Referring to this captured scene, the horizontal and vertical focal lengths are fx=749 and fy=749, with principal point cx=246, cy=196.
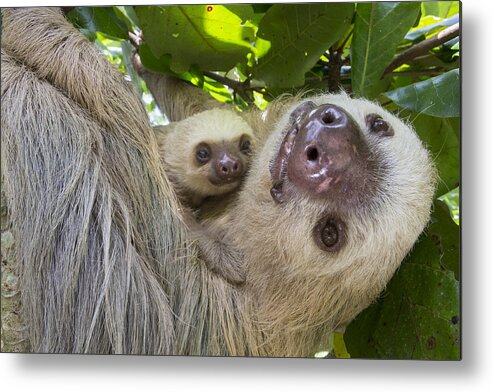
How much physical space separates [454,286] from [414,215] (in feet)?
1.14

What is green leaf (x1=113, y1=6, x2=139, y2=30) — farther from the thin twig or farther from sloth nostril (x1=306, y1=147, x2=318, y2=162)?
sloth nostril (x1=306, y1=147, x2=318, y2=162)

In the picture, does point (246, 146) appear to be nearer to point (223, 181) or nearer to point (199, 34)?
point (223, 181)

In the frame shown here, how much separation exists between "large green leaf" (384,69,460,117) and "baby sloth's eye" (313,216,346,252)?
0.48 metres

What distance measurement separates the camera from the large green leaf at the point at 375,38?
2531 millimetres

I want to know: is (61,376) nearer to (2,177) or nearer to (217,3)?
(2,177)

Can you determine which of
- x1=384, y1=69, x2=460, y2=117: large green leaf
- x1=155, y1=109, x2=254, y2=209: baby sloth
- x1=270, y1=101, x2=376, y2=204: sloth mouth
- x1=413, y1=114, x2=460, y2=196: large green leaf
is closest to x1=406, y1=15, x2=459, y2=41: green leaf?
x1=384, y1=69, x2=460, y2=117: large green leaf

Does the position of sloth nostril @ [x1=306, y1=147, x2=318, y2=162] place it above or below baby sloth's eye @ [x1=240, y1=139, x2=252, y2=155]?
above

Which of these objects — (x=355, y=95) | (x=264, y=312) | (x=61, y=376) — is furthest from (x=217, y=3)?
(x=61, y=376)

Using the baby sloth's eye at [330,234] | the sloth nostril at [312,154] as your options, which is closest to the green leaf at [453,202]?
the baby sloth's eye at [330,234]

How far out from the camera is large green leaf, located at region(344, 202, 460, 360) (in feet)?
8.08

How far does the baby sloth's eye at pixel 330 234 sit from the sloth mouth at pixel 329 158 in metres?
0.08

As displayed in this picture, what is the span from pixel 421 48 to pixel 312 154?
25.3 inches

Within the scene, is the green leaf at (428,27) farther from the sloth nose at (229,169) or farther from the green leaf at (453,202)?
the sloth nose at (229,169)

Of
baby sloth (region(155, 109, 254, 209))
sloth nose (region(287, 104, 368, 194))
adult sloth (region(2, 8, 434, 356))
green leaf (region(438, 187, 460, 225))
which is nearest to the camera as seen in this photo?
sloth nose (region(287, 104, 368, 194))
